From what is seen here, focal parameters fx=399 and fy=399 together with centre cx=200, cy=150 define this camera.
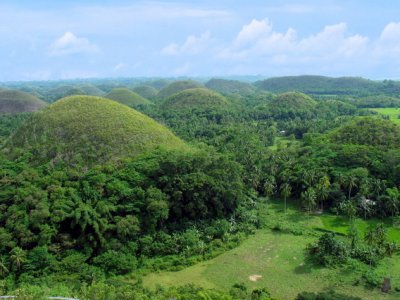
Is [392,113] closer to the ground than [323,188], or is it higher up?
higher up

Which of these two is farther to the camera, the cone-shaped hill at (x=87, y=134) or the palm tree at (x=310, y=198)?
the cone-shaped hill at (x=87, y=134)

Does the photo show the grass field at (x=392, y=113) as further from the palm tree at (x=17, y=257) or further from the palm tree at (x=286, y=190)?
the palm tree at (x=17, y=257)

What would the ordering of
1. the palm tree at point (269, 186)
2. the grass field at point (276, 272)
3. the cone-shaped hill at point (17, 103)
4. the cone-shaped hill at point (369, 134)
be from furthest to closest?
the cone-shaped hill at point (17, 103), the cone-shaped hill at point (369, 134), the palm tree at point (269, 186), the grass field at point (276, 272)

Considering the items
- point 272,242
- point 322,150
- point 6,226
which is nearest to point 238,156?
point 322,150

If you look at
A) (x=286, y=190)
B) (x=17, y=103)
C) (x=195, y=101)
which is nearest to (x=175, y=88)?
(x=195, y=101)

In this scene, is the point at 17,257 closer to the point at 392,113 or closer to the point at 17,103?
the point at 392,113

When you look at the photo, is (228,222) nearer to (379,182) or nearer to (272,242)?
(272,242)

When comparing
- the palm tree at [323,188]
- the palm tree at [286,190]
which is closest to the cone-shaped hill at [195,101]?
the palm tree at [286,190]
